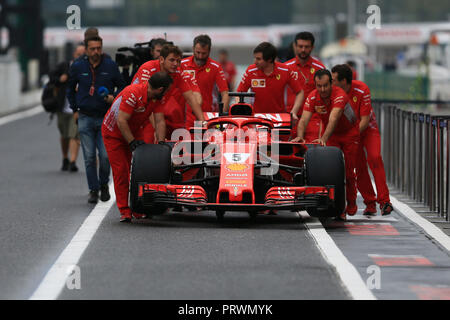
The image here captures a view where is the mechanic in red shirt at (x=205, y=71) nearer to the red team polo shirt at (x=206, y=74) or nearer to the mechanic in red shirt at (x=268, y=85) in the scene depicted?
the red team polo shirt at (x=206, y=74)

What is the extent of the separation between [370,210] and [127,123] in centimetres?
279

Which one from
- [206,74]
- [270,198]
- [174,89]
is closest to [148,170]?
[270,198]

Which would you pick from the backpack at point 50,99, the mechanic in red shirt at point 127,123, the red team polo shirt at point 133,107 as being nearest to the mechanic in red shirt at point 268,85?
the mechanic in red shirt at point 127,123

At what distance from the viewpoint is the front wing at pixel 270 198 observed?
11633 mm

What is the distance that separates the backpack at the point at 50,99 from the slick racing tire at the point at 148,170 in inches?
230

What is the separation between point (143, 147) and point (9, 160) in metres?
8.70

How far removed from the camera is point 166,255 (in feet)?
32.7

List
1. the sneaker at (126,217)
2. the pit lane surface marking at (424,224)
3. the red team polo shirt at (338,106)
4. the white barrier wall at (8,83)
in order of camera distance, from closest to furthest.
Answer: the pit lane surface marking at (424,224) → the sneaker at (126,217) → the red team polo shirt at (338,106) → the white barrier wall at (8,83)

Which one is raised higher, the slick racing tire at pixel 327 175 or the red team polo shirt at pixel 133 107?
the red team polo shirt at pixel 133 107

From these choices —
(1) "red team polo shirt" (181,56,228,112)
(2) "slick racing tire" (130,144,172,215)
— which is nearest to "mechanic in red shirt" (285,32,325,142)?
(1) "red team polo shirt" (181,56,228,112)

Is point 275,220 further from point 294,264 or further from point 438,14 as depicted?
point 438,14

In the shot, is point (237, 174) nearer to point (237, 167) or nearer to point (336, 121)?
point (237, 167)

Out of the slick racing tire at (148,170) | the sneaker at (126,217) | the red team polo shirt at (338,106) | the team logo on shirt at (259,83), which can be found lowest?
the sneaker at (126,217)

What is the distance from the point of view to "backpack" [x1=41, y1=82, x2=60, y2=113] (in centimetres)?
1761
